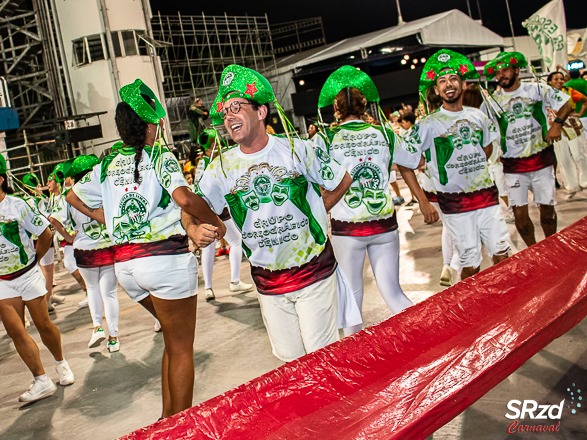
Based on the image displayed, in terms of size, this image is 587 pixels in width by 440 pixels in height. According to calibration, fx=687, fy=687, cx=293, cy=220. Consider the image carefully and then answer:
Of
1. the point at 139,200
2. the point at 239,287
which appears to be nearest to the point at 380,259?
the point at 139,200

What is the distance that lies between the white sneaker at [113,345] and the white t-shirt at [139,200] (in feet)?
10.7

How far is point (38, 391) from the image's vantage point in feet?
19.7

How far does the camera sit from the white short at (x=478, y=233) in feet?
18.8

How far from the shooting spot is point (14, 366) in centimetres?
750

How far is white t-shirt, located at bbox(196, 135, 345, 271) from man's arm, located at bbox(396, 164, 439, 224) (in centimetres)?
141

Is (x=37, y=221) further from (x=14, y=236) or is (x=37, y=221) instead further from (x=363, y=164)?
(x=363, y=164)

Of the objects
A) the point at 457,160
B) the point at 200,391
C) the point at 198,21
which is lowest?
the point at 200,391

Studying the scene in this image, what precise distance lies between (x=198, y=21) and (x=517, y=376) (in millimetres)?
31981

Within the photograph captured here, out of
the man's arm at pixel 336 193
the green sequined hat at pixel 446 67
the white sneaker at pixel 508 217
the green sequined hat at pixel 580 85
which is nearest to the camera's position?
the man's arm at pixel 336 193

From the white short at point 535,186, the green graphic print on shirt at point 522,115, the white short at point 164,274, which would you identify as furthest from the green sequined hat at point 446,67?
the white short at point 164,274

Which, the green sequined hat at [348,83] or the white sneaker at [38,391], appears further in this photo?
the white sneaker at [38,391]

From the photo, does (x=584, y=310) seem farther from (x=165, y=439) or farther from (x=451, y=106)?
(x=451, y=106)

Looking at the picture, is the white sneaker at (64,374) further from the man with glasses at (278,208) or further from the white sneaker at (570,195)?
the white sneaker at (570,195)

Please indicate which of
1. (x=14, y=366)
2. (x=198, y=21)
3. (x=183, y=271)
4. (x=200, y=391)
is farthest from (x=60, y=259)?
(x=198, y=21)
